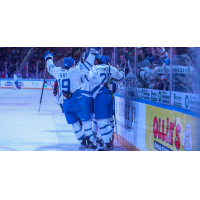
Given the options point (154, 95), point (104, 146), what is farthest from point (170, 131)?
point (104, 146)

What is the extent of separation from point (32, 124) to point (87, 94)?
733 millimetres

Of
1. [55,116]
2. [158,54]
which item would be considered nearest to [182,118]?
[158,54]

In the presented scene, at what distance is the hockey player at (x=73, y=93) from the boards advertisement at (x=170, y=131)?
0.70m

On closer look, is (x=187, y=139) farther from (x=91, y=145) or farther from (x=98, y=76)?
(x=98, y=76)

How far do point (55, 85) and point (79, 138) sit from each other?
0.67m

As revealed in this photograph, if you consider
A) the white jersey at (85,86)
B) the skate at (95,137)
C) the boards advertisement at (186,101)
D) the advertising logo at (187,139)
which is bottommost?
the skate at (95,137)

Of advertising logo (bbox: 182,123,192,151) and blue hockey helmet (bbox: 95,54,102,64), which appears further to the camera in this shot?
blue hockey helmet (bbox: 95,54,102,64)

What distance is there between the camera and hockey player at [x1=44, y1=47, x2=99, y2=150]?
302cm

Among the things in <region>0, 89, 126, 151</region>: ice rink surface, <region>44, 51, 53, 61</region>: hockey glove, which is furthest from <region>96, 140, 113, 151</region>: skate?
<region>44, 51, 53, 61</region>: hockey glove

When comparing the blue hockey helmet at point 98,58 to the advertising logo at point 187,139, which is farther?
the blue hockey helmet at point 98,58

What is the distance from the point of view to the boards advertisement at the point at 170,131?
2.46 meters

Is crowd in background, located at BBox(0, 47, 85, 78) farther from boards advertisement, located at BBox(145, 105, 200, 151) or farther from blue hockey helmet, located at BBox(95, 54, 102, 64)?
boards advertisement, located at BBox(145, 105, 200, 151)

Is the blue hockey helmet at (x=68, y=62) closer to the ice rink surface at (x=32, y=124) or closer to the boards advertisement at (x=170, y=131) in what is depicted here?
the ice rink surface at (x=32, y=124)

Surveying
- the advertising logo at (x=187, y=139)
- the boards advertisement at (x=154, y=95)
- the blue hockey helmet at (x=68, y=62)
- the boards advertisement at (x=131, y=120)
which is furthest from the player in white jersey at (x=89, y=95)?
the advertising logo at (x=187, y=139)
